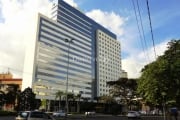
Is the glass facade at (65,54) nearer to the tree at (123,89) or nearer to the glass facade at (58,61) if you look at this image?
the glass facade at (58,61)

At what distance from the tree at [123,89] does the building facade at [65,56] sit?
3814 cm

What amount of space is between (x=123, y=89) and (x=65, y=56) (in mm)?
69375

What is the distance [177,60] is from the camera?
1037 inches

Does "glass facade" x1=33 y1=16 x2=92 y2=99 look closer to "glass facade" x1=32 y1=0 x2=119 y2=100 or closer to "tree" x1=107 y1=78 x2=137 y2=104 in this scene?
"glass facade" x1=32 y1=0 x2=119 y2=100

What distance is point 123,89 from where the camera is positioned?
9662 centimetres

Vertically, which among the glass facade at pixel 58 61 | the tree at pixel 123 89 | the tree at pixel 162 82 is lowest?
the tree at pixel 162 82

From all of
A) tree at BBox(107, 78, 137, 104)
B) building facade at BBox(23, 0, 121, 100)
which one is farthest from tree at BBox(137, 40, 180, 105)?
building facade at BBox(23, 0, 121, 100)

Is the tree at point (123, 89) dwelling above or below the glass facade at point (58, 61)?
below

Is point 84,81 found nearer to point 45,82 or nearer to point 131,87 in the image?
point 45,82

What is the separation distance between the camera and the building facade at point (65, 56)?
141125mm

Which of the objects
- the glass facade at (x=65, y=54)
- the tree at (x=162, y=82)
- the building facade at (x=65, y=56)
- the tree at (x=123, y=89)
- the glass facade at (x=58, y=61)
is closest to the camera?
the tree at (x=162, y=82)

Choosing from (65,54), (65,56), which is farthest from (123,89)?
(65,54)

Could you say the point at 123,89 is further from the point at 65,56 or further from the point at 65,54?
the point at 65,54

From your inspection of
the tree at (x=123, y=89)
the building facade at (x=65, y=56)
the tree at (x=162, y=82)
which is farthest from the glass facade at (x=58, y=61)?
the tree at (x=162, y=82)
